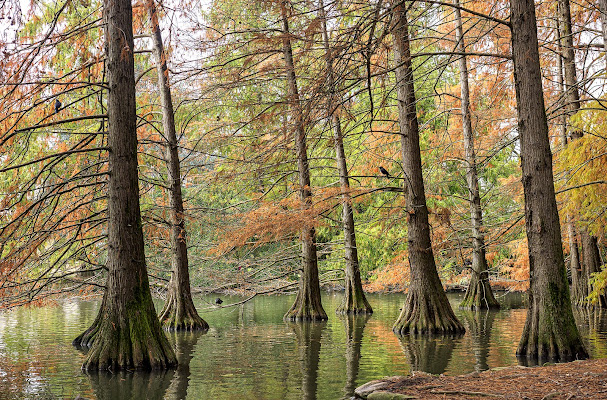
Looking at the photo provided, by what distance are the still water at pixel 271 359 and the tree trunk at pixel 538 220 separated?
0.59 m

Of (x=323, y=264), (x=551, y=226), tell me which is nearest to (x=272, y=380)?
(x=551, y=226)

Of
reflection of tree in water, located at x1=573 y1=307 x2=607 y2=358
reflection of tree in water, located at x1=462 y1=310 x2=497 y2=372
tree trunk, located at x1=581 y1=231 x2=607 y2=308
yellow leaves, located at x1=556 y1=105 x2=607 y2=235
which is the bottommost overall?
reflection of tree in water, located at x1=573 y1=307 x2=607 y2=358

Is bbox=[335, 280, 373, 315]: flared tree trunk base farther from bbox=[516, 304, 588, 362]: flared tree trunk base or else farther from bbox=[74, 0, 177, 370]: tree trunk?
bbox=[74, 0, 177, 370]: tree trunk

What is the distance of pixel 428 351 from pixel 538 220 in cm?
263

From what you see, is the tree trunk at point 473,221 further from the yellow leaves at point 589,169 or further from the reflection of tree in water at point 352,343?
the yellow leaves at point 589,169

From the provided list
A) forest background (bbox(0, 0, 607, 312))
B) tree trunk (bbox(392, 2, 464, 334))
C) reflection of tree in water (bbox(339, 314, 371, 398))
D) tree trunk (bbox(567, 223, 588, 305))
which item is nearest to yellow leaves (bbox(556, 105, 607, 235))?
forest background (bbox(0, 0, 607, 312))

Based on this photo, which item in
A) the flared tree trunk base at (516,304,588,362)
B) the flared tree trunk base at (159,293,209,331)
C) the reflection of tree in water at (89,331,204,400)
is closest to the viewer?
the reflection of tree in water at (89,331,204,400)

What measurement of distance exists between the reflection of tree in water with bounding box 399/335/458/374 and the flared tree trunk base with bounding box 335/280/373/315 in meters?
6.22

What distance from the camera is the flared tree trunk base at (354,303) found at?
17578 millimetres

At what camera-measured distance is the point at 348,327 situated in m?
13.7

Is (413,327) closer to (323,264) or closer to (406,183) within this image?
(406,183)

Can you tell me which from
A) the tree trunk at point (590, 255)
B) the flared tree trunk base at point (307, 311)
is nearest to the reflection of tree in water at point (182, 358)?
the flared tree trunk base at point (307, 311)

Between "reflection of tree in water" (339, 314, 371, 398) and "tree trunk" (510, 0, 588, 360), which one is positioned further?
"tree trunk" (510, 0, 588, 360)

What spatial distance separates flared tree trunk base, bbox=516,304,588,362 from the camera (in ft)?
25.3
